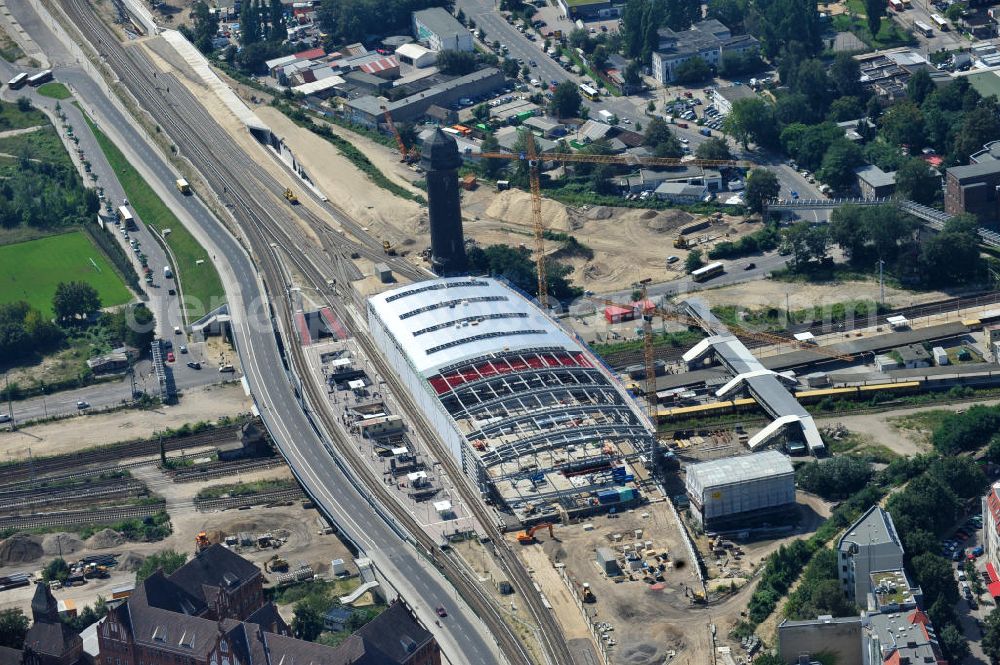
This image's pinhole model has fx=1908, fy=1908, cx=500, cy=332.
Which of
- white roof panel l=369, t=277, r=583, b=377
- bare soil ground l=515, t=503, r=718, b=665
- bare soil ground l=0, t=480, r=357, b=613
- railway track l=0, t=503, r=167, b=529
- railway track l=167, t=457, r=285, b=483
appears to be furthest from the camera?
white roof panel l=369, t=277, r=583, b=377

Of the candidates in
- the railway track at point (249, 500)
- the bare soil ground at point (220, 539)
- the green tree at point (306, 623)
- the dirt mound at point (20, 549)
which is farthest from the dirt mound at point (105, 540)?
the green tree at point (306, 623)

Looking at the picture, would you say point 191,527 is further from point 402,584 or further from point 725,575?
point 725,575

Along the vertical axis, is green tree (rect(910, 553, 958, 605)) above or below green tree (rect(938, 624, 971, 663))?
above

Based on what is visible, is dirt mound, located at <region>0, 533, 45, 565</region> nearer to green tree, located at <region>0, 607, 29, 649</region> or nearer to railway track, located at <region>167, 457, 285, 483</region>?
railway track, located at <region>167, 457, 285, 483</region>

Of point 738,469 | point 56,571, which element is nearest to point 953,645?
point 738,469

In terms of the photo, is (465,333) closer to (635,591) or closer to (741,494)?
(741,494)

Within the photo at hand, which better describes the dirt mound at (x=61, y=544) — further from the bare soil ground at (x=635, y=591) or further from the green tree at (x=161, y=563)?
the bare soil ground at (x=635, y=591)

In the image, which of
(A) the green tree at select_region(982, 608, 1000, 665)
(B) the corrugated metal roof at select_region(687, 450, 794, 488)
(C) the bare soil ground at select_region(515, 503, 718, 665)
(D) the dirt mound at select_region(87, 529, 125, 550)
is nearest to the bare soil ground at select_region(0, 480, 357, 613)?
(D) the dirt mound at select_region(87, 529, 125, 550)
